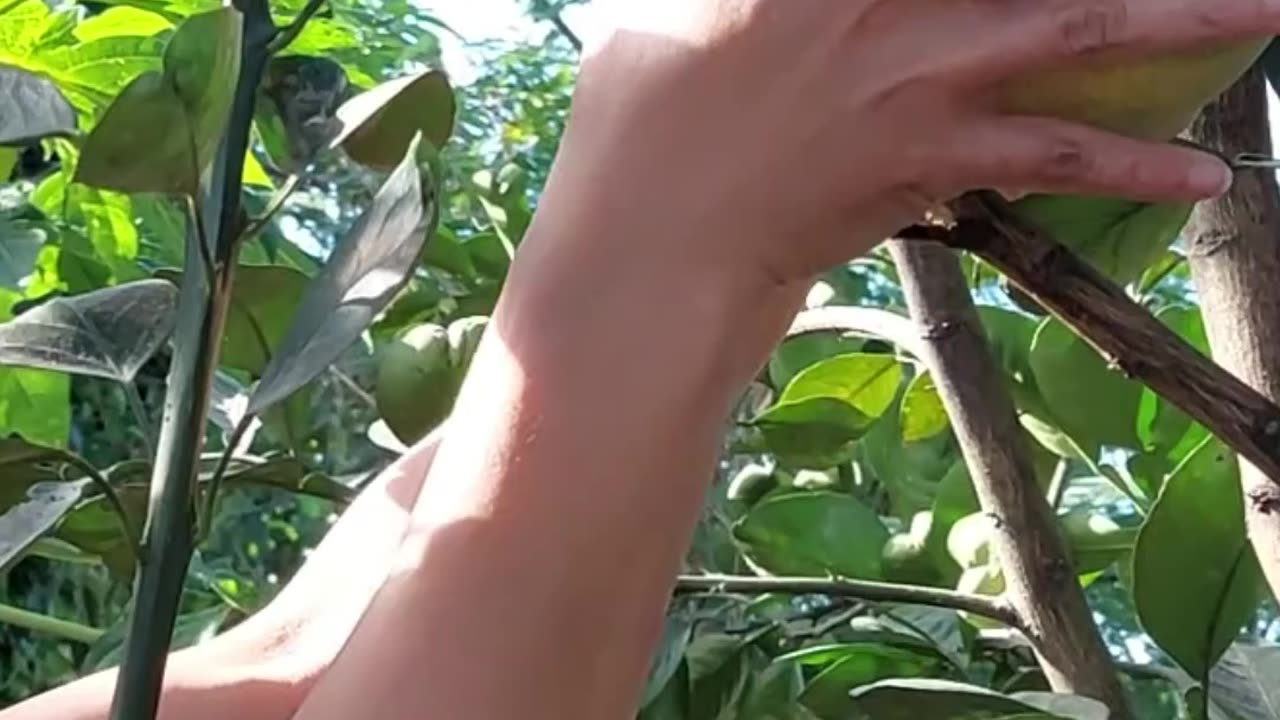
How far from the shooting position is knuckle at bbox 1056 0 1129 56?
0.29 m

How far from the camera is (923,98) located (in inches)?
11.9

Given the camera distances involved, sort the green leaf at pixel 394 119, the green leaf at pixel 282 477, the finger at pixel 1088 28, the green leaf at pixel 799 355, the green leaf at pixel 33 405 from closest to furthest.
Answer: the finger at pixel 1088 28 < the green leaf at pixel 394 119 < the green leaf at pixel 282 477 < the green leaf at pixel 33 405 < the green leaf at pixel 799 355

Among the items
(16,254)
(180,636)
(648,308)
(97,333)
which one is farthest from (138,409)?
(180,636)

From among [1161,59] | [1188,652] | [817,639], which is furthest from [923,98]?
[817,639]

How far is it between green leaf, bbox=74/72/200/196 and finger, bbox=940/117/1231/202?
13cm

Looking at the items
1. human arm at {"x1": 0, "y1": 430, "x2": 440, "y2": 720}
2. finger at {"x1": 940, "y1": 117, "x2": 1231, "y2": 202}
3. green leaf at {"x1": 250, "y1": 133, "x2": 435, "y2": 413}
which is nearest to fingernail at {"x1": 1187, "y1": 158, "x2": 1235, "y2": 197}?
finger at {"x1": 940, "y1": 117, "x2": 1231, "y2": 202}

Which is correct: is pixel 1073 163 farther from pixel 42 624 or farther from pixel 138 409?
pixel 42 624

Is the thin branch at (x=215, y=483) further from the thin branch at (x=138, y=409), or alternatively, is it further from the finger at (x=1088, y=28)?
the finger at (x=1088, y=28)

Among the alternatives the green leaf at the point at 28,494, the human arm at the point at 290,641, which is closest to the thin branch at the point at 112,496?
the green leaf at the point at 28,494

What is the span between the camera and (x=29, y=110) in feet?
1.24

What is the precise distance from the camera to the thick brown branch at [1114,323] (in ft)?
1.06

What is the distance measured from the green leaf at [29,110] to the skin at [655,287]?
112 mm

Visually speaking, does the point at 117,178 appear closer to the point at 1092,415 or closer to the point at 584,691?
the point at 584,691

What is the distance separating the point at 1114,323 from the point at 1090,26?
6 cm
